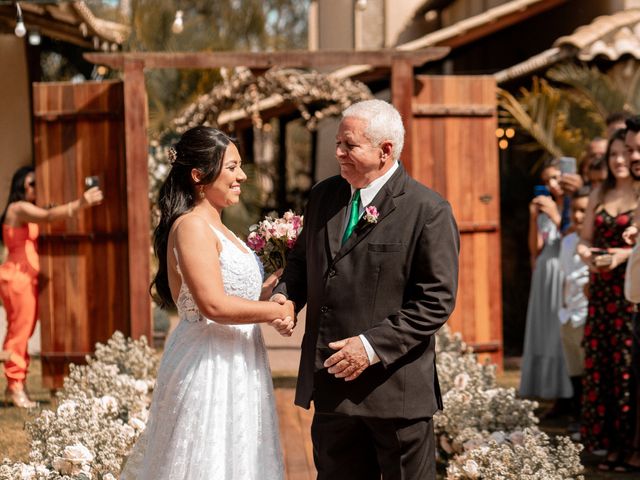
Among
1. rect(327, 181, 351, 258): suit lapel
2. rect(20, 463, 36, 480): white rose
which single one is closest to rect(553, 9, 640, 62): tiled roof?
rect(327, 181, 351, 258): suit lapel

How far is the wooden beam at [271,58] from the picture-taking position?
8.77 meters

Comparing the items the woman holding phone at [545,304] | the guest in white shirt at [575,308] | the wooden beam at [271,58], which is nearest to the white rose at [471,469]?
the guest in white shirt at [575,308]

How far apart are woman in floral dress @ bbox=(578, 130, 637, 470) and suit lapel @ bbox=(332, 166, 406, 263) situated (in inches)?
101

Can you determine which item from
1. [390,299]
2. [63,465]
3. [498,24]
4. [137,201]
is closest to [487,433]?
[390,299]

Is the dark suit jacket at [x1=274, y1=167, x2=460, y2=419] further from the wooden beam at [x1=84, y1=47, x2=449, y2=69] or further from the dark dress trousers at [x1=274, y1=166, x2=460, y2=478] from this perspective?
the wooden beam at [x1=84, y1=47, x2=449, y2=69]

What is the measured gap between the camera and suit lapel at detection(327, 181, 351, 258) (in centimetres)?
425

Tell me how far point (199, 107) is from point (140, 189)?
2377mm

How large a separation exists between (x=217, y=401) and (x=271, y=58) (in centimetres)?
500

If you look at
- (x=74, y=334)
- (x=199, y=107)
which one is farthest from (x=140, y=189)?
(x=199, y=107)

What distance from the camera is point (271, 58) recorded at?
8.94 meters

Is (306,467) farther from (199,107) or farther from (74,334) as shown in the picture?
(199,107)

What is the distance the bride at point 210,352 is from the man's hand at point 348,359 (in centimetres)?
38

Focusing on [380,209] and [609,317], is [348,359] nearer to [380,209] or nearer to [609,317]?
[380,209]

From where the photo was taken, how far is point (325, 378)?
423cm
